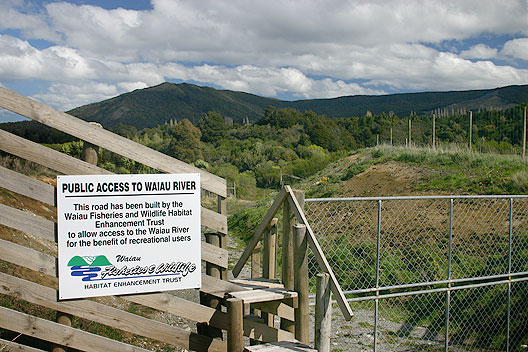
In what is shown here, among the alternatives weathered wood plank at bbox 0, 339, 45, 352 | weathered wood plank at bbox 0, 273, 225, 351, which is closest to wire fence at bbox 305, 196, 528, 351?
weathered wood plank at bbox 0, 273, 225, 351

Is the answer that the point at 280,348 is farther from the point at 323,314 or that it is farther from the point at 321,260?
the point at 321,260

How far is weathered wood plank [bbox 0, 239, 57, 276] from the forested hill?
74.0m

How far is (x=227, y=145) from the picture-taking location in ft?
185

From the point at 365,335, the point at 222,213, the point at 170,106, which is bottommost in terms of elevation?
the point at 365,335

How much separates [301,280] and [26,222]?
2556 mm

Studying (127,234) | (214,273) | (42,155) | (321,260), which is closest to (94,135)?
(42,155)

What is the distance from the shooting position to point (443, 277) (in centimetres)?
896

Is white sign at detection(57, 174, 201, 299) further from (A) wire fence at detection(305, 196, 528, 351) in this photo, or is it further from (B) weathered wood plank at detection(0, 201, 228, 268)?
(A) wire fence at detection(305, 196, 528, 351)

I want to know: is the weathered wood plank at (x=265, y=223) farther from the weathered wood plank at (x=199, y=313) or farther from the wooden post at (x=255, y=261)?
the weathered wood plank at (x=199, y=313)

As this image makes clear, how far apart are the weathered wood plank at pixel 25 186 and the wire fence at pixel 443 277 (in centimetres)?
355

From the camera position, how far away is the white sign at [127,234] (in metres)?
3.96

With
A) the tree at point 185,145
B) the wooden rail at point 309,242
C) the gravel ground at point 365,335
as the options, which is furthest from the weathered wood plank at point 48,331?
the tree at point 185,145

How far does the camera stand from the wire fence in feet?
23.9

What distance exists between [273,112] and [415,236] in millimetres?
58982
